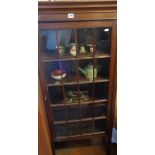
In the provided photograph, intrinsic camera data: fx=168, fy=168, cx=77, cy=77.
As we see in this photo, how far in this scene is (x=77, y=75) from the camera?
1.37 m

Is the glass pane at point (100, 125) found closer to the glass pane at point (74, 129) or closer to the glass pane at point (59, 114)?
the glass pane at point (74, 129)

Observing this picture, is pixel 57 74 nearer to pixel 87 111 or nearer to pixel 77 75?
pixel 77 75

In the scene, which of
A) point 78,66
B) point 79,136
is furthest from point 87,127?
point 78,66

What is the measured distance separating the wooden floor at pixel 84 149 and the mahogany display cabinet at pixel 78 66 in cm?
20

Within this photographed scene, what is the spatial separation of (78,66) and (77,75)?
0.25 feet

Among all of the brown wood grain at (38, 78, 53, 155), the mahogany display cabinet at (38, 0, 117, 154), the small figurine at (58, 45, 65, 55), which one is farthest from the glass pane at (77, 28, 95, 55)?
the brown wood grain at (38, 78, 53, 155)

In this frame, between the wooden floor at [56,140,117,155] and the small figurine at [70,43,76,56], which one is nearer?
the small figurine at [70,43,76,56]

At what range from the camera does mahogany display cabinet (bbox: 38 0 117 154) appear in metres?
1.06

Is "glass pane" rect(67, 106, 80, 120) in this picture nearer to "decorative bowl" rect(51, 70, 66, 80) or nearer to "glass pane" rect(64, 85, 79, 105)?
"glass pane" rect(64, 85, 79, 105)

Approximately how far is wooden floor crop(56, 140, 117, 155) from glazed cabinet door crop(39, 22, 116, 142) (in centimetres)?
25
